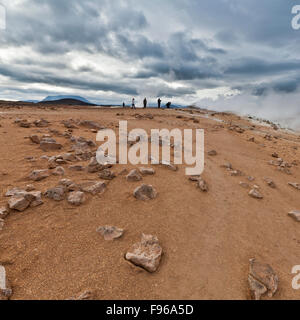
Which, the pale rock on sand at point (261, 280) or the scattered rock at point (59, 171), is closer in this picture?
the pale rock on sand at point (261, 280)

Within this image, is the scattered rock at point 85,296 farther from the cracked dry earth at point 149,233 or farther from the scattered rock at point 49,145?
the scattered rock at point 49,145

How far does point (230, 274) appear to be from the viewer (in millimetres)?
3283

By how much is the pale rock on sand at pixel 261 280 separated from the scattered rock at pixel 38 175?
219 inches

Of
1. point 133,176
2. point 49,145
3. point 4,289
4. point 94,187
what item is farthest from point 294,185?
point 49,145

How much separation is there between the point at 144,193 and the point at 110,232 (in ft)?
5.21

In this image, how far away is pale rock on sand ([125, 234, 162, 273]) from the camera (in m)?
3.13

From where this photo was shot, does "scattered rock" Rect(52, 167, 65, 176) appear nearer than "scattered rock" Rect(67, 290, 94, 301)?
No

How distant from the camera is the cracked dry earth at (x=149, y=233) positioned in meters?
2.88

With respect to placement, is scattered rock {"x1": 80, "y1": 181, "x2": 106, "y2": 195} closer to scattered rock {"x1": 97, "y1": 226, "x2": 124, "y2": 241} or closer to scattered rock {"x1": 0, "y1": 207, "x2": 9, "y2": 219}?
scattered rock {"x1": 97, "y1": 226, "x2": 124, "y2": 241}

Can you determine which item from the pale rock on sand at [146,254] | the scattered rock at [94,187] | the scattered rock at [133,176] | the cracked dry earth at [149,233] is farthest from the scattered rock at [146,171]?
the pale rock on sand at [146,254]

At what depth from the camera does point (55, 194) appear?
4445 millimetres

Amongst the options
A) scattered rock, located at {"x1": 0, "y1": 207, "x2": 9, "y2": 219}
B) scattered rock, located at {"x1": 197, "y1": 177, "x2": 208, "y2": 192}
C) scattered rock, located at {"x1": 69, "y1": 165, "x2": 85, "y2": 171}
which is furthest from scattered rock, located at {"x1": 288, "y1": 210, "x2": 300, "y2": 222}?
scattered rock, located at {"x1": 0, "y1": 207, "x2": 9, "y2": 219}

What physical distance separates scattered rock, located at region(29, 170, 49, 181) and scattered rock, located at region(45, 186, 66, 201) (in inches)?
37.7
